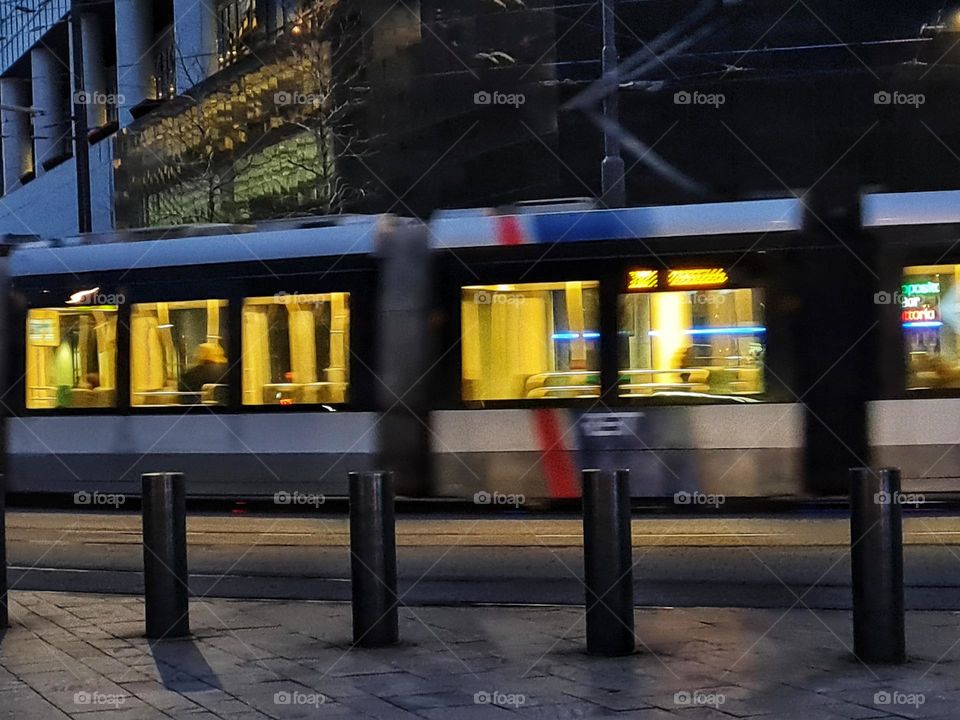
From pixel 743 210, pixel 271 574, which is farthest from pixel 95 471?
pixel 743 210

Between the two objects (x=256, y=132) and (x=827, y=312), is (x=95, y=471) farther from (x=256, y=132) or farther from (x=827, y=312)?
(x=256, y=132)

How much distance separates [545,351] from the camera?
1334 centimetres

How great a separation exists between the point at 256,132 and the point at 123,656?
25.2 meters

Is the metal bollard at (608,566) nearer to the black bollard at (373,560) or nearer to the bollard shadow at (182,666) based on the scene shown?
the black bollard at (373,560)

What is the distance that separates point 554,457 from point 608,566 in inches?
263

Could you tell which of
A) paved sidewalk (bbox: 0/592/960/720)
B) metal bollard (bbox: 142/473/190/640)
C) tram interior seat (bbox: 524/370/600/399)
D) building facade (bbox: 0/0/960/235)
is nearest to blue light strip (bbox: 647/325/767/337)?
tram interior seat (bbox: 524/370/600/399)

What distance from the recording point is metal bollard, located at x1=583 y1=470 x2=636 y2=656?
21.2 ft

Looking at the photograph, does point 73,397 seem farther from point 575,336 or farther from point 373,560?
point 373,560

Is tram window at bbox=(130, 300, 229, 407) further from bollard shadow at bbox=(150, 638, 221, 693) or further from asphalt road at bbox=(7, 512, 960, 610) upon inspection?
bollard shadow at bbox=(150, 638, 221, 693)

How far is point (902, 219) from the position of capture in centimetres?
1277

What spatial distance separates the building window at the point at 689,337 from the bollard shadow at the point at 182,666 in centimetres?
686

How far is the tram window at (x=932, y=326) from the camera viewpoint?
498 inches

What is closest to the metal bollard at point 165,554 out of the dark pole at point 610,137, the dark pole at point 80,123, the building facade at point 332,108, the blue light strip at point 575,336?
the blue light strip at point 575,336

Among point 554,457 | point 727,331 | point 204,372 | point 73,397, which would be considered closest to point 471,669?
point 554,457
